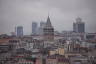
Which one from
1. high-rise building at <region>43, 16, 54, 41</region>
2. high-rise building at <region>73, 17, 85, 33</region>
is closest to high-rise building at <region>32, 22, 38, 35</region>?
high-rise building at <region>43, 16, 54, 41</region>

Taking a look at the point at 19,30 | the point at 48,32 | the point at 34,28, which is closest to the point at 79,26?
the point at 48,32

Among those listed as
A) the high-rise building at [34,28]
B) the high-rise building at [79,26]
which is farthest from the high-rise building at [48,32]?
the high-rise building at [79,26]

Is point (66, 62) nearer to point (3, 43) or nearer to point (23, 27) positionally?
point (23, 27)

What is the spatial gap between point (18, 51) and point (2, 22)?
0.65 metres

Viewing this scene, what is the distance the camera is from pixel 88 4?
3867 mm

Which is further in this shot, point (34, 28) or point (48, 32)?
point (48, 32)

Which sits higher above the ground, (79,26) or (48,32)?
(79,26)

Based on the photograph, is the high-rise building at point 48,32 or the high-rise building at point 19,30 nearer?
the high-rise building at point 19,30

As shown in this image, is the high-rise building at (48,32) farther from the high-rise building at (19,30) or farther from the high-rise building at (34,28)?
the high-rise building at (19,30)

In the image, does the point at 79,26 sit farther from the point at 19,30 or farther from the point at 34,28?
the point at 19,30

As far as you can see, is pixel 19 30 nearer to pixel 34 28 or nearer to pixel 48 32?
→ pixel 34 28

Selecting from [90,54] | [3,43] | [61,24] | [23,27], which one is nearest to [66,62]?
[90,54]

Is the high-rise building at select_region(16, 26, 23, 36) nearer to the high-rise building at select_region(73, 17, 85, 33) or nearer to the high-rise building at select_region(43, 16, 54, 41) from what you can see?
the high-rise building at select_region(43, 16, 54, 41)

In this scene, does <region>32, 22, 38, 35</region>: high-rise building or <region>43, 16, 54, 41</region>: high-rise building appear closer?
<region>32, 22, 38, 35</region>: high-rise building
